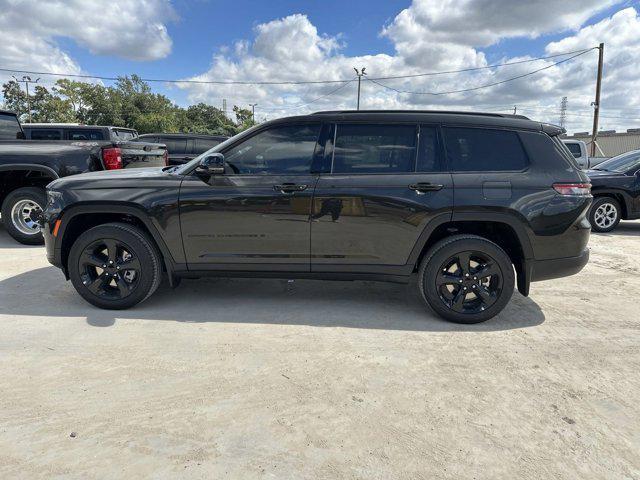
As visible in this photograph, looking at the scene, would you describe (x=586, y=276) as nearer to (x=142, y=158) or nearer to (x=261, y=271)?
(x=261, y=271)

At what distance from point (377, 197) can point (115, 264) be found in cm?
244

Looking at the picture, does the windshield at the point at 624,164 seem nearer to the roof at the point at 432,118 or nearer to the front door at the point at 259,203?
the roof at the point at 432,118

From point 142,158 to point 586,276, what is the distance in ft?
21.8

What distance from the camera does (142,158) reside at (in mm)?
6824

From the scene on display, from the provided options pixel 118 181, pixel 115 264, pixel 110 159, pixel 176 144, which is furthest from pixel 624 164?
pixel 176 144

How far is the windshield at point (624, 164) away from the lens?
26.2ft

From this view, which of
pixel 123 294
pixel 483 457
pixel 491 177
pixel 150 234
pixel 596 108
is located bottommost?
pixel 483 457

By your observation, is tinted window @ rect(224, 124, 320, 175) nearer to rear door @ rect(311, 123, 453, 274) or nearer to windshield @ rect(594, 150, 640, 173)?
rear door @ rect(311, 123, 453, 274)

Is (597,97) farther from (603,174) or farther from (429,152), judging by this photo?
(429,152)

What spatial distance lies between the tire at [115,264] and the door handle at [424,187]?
7.81 ft

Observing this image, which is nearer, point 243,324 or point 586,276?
point 243,324

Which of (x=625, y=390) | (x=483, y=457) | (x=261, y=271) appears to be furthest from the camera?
(x=261, y=271)

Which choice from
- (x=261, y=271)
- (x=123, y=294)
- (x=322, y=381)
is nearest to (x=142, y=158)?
(x=123, y=294)

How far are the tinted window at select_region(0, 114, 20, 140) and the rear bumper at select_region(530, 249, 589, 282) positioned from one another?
8.22m
